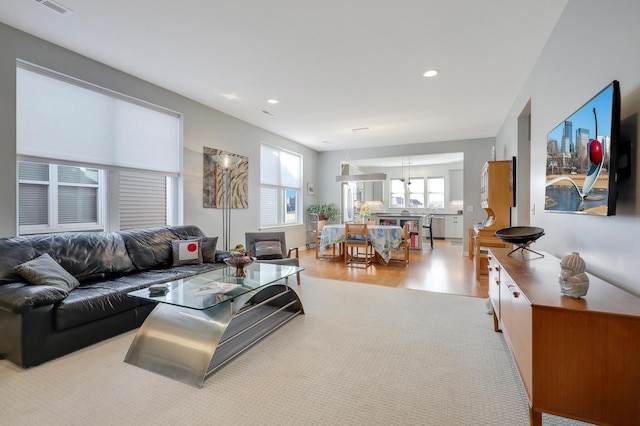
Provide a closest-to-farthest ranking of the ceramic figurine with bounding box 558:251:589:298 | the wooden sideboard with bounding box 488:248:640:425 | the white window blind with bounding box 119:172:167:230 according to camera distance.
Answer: the wooden sideboard with bounding box 488:248:640:425 < the ceramic figurine with bounding box 558:251:589:298 < the white window blind with bounding box 119:172:167:230

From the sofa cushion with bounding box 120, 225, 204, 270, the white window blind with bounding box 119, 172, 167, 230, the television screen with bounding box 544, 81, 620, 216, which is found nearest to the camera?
the television screen with bounding box 544, 81, 620, 216

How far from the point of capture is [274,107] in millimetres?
4883

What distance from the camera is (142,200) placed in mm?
4039

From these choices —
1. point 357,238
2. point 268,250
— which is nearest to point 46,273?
point 268,250

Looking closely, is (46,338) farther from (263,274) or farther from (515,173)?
(515,173)

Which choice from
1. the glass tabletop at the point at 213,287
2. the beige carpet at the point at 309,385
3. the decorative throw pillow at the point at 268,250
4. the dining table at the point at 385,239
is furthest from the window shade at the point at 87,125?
the dining table at the point at 385,239

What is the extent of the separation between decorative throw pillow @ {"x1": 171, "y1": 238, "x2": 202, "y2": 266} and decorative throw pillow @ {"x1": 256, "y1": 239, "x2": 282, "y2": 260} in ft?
2.79

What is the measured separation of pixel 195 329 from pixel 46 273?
4.49ft

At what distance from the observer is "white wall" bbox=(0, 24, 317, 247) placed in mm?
2746

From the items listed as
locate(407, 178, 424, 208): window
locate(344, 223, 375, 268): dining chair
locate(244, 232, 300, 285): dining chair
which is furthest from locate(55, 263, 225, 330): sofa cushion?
locate(407, 178, 424, 208): window

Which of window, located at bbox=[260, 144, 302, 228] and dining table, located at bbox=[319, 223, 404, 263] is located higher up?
window, located at bbox=[260, 144, 302, 228]

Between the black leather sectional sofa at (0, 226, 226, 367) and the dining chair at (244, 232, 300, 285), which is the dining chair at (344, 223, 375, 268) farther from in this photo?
the black leather sectional sofa at (0, 226, 226, 367)

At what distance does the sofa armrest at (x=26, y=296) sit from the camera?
6.64 ft

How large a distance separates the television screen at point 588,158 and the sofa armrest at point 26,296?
355 centimetres
